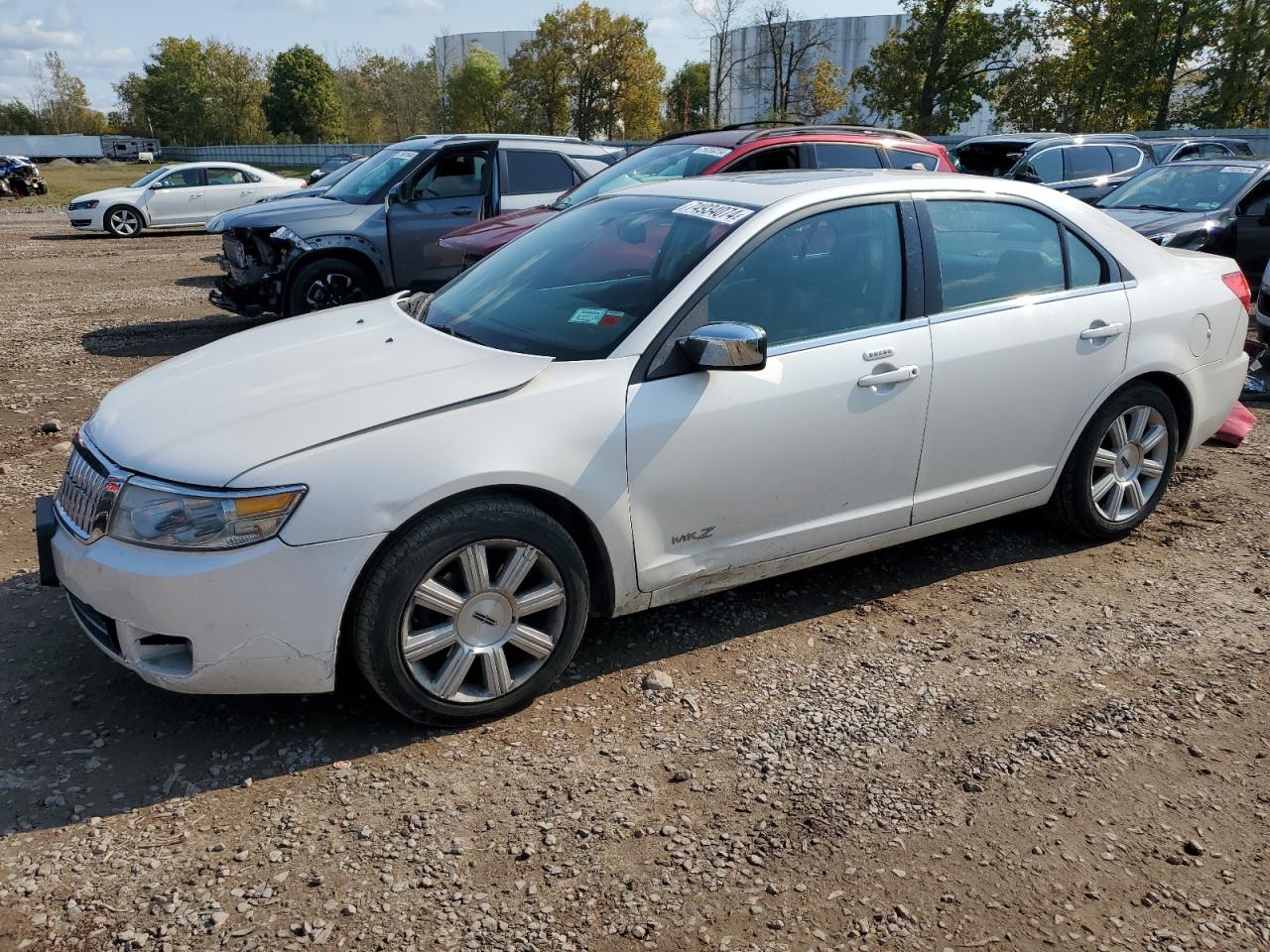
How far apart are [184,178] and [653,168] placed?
15.8 m

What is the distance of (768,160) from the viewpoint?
8.38 metres

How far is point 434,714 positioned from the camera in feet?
10.8

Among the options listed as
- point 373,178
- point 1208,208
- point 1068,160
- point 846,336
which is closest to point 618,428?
point 846,336

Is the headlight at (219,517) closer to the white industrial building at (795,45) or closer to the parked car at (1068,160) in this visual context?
the parked car at (1068,160)

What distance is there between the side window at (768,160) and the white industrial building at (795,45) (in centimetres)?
3775

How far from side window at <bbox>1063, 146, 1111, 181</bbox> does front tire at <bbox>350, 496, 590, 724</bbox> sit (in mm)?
14049

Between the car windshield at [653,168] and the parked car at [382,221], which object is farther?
the parked car at [382,221]

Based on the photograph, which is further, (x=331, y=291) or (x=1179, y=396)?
(x=331, y=291)

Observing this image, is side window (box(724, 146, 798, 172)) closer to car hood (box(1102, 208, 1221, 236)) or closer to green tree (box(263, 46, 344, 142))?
car hood (box(1102, 208, 1221, 236))

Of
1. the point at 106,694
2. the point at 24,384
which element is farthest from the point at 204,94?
the point at 106,694

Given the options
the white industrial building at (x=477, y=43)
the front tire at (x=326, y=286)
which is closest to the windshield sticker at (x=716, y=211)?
the front tire at (x=326, y=286)

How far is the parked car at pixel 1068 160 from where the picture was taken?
1472 centimetres

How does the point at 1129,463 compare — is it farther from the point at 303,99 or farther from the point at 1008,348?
the point at 303,99

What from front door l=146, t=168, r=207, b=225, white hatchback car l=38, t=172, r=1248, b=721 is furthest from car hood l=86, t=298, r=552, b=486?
front door l=146, t=168, r=207, b=225
